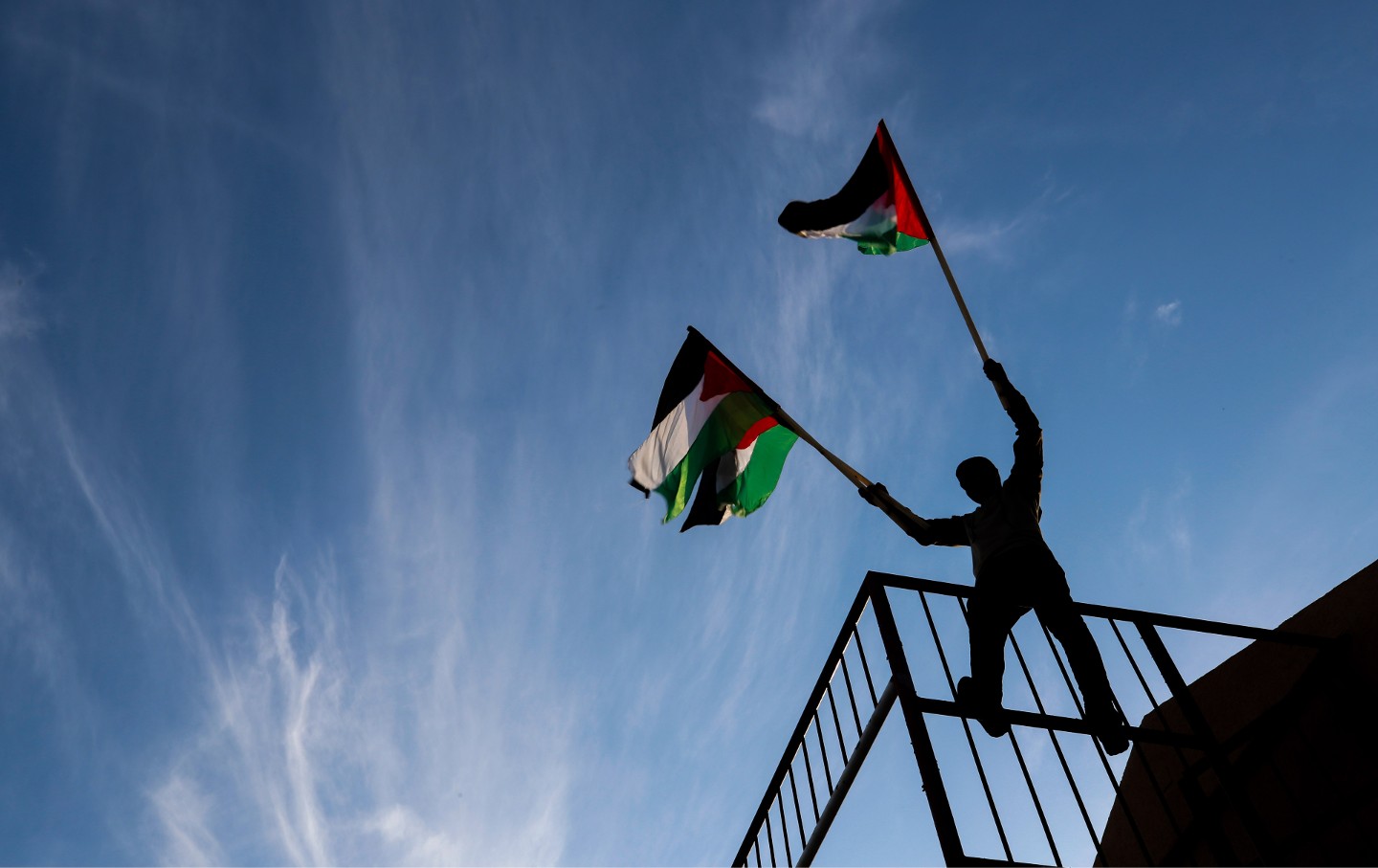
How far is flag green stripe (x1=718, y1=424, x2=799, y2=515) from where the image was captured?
6617 millimetres

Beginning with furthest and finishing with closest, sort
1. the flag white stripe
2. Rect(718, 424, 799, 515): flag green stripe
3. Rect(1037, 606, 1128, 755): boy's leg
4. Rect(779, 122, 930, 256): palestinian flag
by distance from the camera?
the flag white stripe, Rect(718, 424, 799, 515): flag green stripe, Rect(779, 122, 930, 256): palestinian flag, Rect(1037, 606, 1128, 755): boy's leg

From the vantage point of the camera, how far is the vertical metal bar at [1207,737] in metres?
3.71

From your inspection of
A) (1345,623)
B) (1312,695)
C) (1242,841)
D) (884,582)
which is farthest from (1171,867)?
(884,582)

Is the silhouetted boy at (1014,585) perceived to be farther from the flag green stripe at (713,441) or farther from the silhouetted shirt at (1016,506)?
the flag green stripe at (713,441)

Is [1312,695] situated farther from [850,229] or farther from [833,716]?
[850,229]

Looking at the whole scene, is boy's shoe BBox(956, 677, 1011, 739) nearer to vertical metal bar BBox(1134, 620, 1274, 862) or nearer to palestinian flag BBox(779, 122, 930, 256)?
vertical metal bar BBox(1134, 620, 1274, 862)

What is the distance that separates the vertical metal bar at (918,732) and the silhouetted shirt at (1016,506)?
514mm

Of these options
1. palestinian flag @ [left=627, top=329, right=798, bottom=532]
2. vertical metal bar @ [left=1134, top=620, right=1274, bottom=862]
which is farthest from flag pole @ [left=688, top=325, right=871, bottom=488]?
vertical metal bar @ [left=1134, top=620, right=1274, bottom=862]

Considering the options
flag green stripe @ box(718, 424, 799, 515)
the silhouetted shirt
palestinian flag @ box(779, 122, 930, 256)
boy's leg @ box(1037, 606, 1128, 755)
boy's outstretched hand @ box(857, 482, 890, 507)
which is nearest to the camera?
boy's leg @ box(1037, 606, 1128, 755)

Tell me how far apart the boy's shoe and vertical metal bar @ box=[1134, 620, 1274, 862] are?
0.87 m

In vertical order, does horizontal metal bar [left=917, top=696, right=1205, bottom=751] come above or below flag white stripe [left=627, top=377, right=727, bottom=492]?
below

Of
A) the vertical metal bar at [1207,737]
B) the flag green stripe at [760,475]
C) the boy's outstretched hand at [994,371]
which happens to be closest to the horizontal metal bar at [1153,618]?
the vertical metal bar at [1207,737]

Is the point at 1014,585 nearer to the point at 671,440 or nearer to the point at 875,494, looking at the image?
the point at 875,494

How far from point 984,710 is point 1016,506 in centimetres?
103
